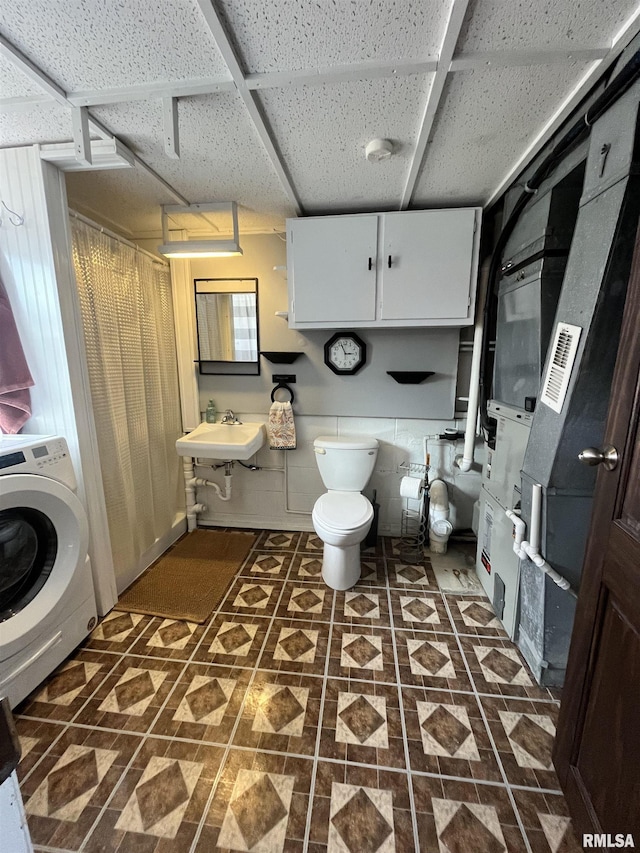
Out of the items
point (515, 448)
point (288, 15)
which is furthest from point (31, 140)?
point (515, 448)

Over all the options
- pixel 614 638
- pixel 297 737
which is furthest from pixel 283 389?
pixel 614 638

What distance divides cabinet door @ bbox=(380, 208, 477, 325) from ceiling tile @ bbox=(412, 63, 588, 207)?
0.46 feet

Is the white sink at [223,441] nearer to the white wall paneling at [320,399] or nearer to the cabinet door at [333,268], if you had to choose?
the white wall paneling at [320,399]

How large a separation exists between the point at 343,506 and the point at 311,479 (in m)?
0.56

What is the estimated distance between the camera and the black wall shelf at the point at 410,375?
2.24m

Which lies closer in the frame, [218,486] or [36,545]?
[36,545]

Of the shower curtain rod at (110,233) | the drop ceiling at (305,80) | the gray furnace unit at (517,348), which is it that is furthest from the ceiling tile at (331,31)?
the shower curtain rod at (110,233)

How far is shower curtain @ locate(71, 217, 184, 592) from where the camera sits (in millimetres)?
1751

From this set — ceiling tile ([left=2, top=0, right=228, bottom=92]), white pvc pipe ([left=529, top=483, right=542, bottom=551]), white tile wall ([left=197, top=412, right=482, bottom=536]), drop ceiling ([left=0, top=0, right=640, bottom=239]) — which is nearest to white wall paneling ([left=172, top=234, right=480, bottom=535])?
white tile wall ([left=197, top=412, right=482, bottom=536])

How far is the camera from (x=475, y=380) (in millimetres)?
2086

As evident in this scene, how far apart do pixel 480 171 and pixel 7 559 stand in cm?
264

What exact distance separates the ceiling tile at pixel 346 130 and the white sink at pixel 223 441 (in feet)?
4.82

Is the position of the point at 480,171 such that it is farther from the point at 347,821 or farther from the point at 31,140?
the point at 347,821

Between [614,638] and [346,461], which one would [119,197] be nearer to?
[346,461]
